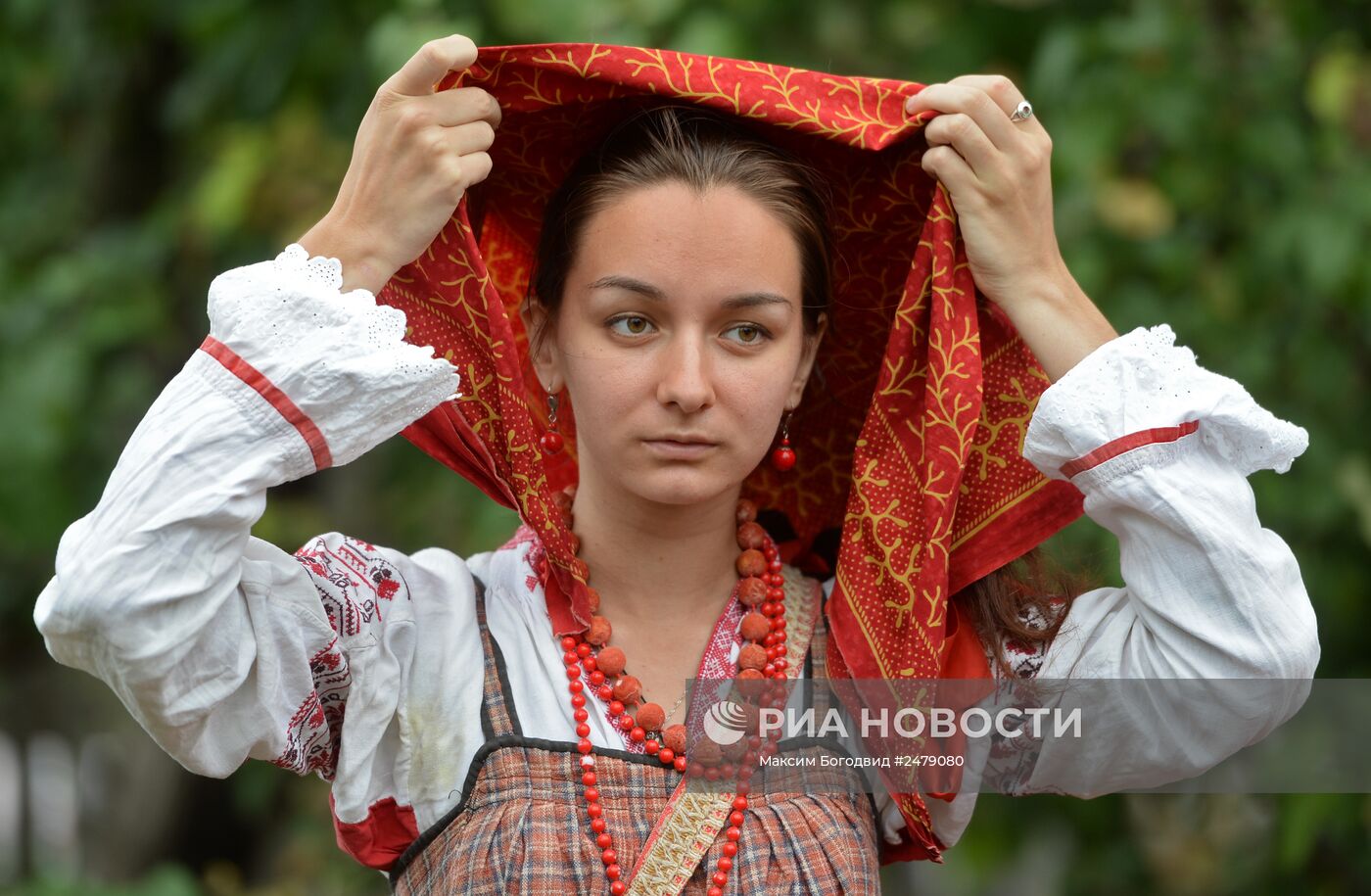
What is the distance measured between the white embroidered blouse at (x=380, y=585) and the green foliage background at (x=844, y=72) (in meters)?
0.68

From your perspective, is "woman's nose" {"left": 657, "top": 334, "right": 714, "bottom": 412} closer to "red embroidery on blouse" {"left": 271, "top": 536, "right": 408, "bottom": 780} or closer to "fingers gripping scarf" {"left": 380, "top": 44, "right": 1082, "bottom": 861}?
"fingers gripping scarf" {"left": 380, "top": 44, "right": 1082, "bottom": 861}

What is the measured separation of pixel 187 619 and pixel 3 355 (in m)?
2.40

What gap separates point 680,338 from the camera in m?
1.64

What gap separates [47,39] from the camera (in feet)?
13.8

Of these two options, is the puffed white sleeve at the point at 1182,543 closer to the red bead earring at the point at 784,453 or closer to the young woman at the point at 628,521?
the young woman at the point at 628,521

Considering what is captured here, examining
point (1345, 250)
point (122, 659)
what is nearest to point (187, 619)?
point (122, 659)

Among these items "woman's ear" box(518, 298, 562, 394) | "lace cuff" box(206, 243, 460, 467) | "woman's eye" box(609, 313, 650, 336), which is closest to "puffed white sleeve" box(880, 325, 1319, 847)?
"woman's eye" box(609, 313, 650, 336)

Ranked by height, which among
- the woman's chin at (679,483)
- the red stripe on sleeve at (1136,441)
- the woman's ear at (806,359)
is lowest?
the woman's chin at (679,483)

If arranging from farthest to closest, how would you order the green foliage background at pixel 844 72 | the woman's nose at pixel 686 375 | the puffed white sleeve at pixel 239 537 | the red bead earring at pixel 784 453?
the green foliage background at pixel 844 72 → the red bead earring at pixel 784 453 → the woman's nose at pixel 686 375 → the puffed white sleeve at pixel 239 537

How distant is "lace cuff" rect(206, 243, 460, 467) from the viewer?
1.47m

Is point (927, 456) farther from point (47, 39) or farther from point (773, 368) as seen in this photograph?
point (47, 39)

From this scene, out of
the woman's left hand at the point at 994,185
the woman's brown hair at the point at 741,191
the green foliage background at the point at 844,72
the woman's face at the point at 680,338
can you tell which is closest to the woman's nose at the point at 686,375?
the woman's face at the point at 680,338

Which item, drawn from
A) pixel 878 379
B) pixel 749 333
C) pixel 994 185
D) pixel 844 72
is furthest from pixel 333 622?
pixel 844 72

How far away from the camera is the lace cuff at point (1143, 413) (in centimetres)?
158
